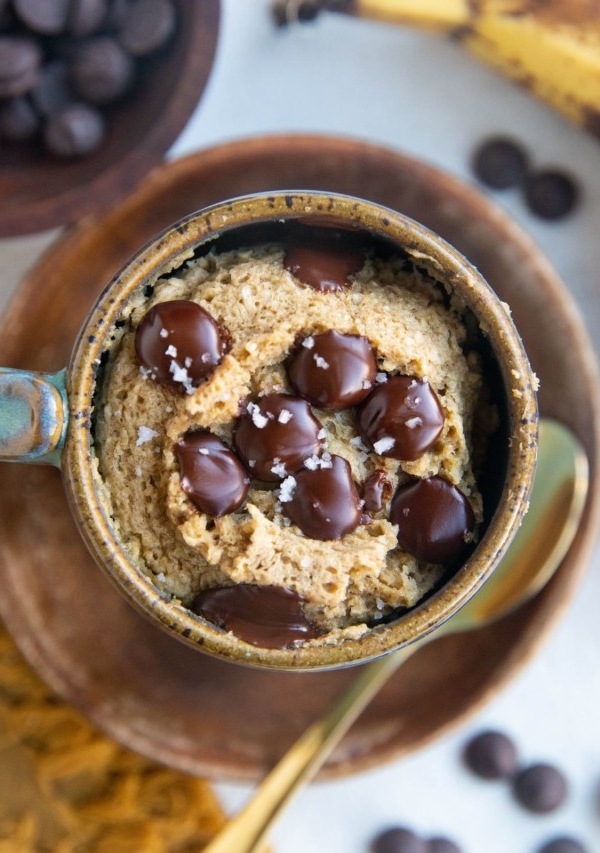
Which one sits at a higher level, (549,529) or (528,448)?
(528,448)

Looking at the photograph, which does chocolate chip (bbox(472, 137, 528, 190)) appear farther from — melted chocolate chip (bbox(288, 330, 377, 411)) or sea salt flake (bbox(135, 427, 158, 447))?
sea salt flake (bbox(135, 427, 158, 447))

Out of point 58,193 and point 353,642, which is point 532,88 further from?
point 353,642

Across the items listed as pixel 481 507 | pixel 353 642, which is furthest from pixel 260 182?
pixel 353 642

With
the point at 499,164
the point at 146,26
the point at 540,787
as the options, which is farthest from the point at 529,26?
the point at 540,787

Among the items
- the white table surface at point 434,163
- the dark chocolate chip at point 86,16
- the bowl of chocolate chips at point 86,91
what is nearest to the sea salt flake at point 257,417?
the bowl of chocolate chips at point 86,91

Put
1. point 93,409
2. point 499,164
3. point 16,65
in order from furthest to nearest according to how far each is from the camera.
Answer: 1. point 499,164
2. point 16,65
3. point 93,409

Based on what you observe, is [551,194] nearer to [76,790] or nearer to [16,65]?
[16,65]
